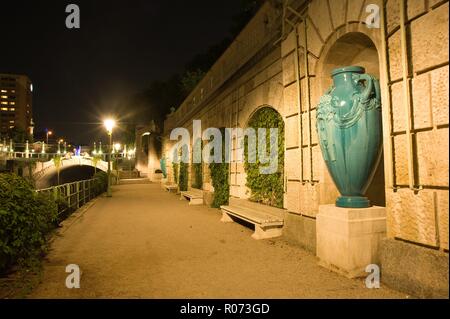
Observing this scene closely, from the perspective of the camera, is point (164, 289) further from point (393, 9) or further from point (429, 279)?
point (393, 9)

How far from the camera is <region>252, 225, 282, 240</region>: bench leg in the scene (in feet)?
20.5

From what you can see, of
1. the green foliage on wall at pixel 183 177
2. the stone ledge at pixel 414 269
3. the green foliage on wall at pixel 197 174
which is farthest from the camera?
the green foliage on wall at pixel 183 177

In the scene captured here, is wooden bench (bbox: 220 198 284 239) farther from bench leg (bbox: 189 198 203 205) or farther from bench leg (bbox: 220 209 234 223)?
bench leg (bbox: 189 198 203 205)

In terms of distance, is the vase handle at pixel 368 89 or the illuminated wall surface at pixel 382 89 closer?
the illuminated wall surface at pixel 382 89

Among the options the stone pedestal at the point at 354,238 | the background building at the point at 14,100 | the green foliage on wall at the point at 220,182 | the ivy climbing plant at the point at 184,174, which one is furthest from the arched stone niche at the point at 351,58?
the background building at the point at 14,100

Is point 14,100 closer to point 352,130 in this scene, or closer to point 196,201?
point 196,201

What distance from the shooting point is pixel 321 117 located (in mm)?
4539

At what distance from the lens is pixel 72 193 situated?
10.2 m

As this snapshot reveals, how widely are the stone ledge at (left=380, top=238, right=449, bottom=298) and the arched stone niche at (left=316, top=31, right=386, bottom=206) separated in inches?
75.1

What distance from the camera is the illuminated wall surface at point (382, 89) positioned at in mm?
3297

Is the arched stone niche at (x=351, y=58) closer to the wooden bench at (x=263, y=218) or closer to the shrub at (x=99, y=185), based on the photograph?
the wooden bench at (x=263, y=218)

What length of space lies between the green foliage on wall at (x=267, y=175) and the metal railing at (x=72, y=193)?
4.87m
